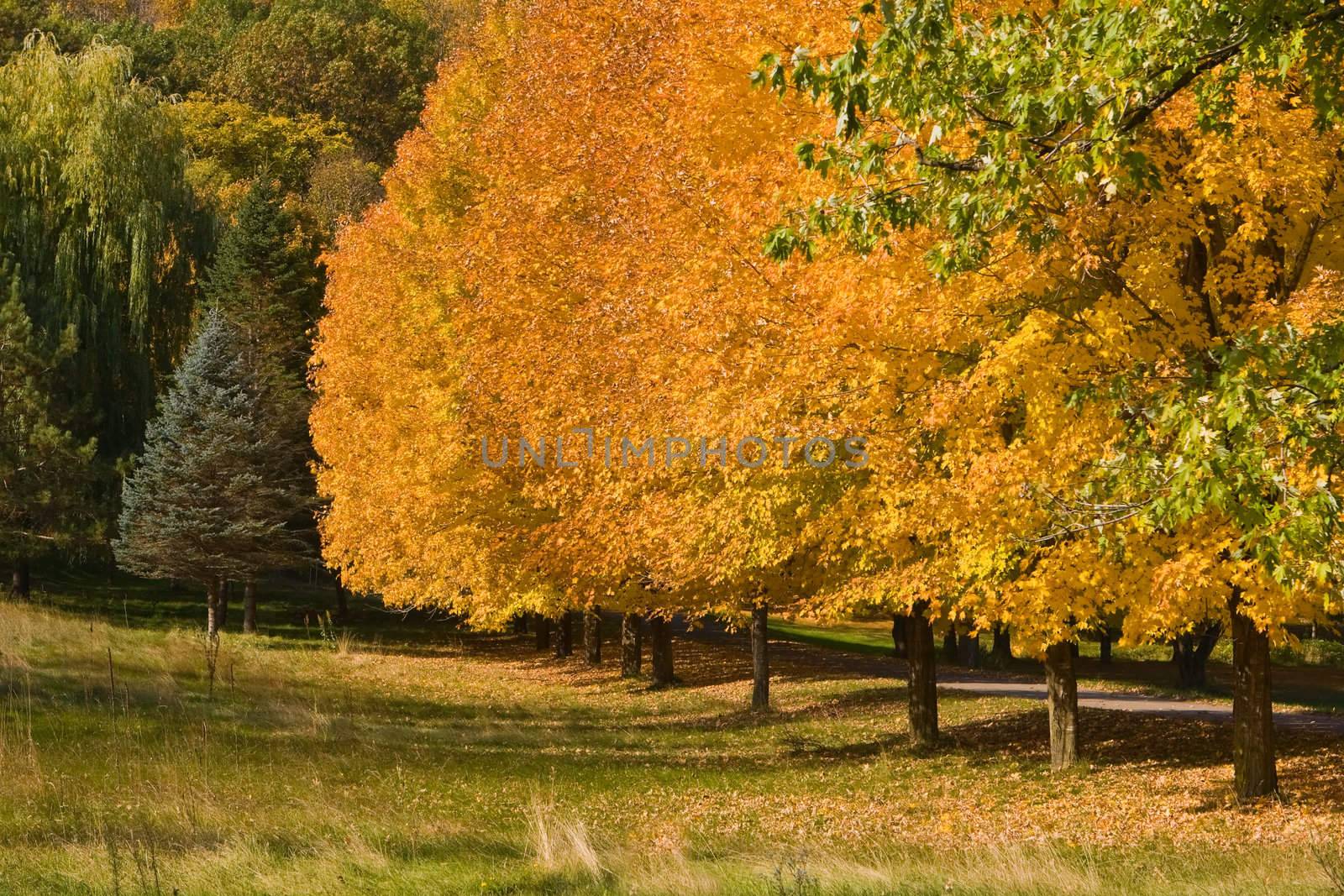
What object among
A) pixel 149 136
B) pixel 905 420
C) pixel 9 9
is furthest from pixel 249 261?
pixel 905 420

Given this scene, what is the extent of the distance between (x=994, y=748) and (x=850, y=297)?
997cm

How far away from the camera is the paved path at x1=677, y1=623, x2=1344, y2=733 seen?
70.5ft

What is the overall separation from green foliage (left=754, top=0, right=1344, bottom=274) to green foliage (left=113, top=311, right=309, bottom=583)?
3289 cm

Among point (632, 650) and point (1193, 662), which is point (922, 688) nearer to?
point (632, 650)

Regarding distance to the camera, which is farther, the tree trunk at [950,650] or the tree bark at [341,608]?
the tree bark at [341,608]

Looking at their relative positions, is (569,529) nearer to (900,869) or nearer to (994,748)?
(994,748)

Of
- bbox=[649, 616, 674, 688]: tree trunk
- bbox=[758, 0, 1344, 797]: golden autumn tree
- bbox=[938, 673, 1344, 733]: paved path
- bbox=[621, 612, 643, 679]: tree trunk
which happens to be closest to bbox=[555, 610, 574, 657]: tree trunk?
bbox=[621, 612, 643, 679]: tree trunk

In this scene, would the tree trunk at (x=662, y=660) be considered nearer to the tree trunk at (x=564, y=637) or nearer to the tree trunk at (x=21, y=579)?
the tree trunk at (x=564, y=637)

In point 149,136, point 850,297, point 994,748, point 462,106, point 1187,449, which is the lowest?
point 994,748

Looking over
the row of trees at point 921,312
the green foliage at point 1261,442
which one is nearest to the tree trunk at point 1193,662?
the row of trees at point 921,312

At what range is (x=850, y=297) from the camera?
1157 cm

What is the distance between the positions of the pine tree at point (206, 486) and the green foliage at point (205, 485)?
25 millimetres

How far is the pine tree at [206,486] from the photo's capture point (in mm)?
36625

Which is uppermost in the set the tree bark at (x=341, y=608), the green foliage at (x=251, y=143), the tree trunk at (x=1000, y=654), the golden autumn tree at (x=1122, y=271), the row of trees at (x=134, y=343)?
the green foliage at (x=251, y=143)
